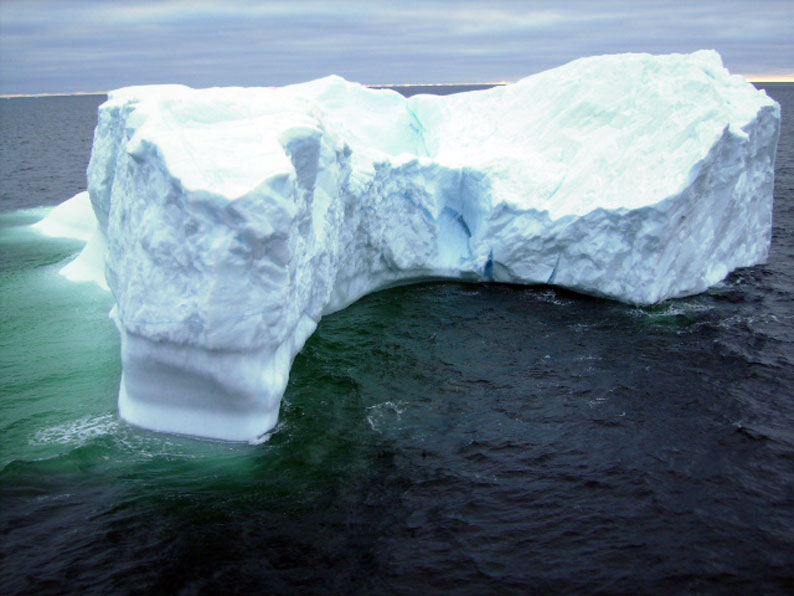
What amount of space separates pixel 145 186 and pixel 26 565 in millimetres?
5084

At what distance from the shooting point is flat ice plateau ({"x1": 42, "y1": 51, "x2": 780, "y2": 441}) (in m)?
9.54

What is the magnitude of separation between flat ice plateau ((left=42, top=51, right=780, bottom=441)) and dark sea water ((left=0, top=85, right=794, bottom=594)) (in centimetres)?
100

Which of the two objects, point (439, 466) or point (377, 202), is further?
point (377, 202)

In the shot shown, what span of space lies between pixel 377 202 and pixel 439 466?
7.22 meters

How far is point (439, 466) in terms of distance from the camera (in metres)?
9.61

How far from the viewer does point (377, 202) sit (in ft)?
50.3

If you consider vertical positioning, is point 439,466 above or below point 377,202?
below

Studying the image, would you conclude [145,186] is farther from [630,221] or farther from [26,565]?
[630,221]

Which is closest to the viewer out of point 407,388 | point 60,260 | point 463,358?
point 407,388

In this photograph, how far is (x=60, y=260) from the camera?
721 inches

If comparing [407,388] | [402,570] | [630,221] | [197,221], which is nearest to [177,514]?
[402,570]

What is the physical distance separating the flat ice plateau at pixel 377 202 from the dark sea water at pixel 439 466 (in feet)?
3.28

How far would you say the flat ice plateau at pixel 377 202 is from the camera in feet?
31.3

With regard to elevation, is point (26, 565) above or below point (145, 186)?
below
